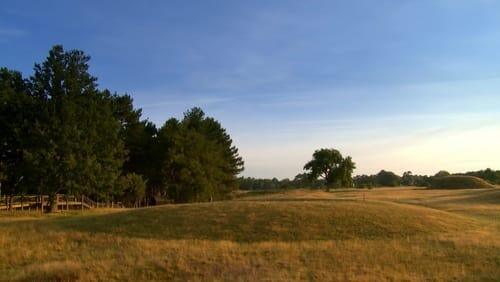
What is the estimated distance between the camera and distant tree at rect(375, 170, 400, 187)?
181m

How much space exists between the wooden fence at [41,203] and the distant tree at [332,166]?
5760 cm

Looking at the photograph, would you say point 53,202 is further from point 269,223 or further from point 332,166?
point 332,166

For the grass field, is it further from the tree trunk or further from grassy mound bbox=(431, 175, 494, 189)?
grassy mound bbox=(431, 175, 494, 189)

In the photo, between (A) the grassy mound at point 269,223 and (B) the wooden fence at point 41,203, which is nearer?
(A) the grassy mound at point 269,223

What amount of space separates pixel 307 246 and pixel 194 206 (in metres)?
14.8

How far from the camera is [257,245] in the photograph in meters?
23.9

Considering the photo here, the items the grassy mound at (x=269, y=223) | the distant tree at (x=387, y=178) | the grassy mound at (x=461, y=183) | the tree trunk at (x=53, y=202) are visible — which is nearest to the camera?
the grassy mound at (x=269, y=223)

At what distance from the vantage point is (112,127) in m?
55.0

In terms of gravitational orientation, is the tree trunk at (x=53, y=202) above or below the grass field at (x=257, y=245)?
above

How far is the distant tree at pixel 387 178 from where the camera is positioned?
593 feet

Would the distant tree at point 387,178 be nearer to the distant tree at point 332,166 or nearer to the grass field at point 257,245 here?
the distant tree at point 332,166

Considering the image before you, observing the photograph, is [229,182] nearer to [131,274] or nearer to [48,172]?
[48,172]

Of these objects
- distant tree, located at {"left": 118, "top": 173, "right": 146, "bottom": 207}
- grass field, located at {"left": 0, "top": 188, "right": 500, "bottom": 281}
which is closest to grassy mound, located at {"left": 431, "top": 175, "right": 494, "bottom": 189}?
distant tree, located at {"left": 118, "top": 173, "right": 146, "bottom": 207}

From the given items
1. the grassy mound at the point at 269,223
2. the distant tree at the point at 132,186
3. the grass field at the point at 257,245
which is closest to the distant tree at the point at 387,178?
the distant tree at the point at 132,186
